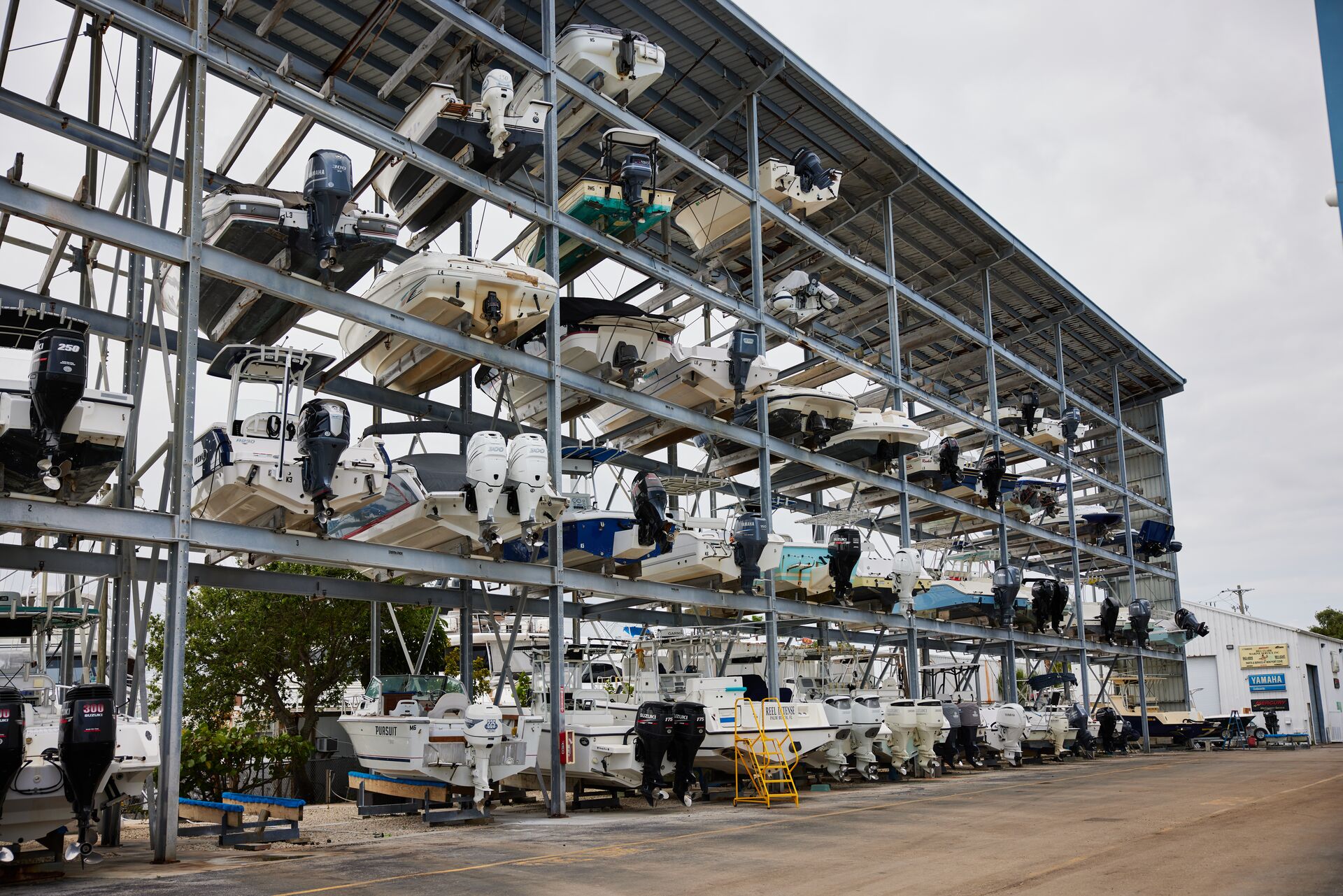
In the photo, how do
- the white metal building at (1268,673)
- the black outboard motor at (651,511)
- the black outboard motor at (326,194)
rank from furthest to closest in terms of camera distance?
the white metal building at (1268,673)
the black outboard motor at (651,511)
the black outboard motor at (326,194)

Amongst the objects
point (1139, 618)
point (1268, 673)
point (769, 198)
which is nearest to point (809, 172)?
point (769, 198)

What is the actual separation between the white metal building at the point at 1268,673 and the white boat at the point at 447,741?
34.8 metres

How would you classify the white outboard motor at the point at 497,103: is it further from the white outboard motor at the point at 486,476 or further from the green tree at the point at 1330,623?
the green tree at the point at 1330,623

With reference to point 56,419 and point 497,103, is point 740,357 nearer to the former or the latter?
point 497,103

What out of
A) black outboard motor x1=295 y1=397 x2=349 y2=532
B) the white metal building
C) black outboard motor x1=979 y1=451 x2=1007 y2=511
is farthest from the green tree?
black outboard motor x1=295 y1=397 x2=349 y2=532

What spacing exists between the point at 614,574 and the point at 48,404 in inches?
376

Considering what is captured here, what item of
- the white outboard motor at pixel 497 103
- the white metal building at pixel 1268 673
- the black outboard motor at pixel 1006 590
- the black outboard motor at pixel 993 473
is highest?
the white outboard motor at pixel 497 103

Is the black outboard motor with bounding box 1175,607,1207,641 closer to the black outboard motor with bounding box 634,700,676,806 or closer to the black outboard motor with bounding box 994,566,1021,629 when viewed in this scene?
the black outboard motor with bounding box 994,566,1021,629

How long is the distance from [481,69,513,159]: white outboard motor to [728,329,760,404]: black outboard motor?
5.20m

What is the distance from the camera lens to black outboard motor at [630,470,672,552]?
15227 mm

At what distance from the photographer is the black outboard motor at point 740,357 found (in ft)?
59.2

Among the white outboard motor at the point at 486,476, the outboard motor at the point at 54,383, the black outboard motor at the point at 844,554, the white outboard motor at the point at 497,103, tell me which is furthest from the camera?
the black outboard motor at the point at 844,554

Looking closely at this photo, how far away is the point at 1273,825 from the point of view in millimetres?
10797

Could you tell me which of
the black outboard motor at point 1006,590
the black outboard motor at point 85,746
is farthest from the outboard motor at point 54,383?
the black outboard motor at point 1006,590
